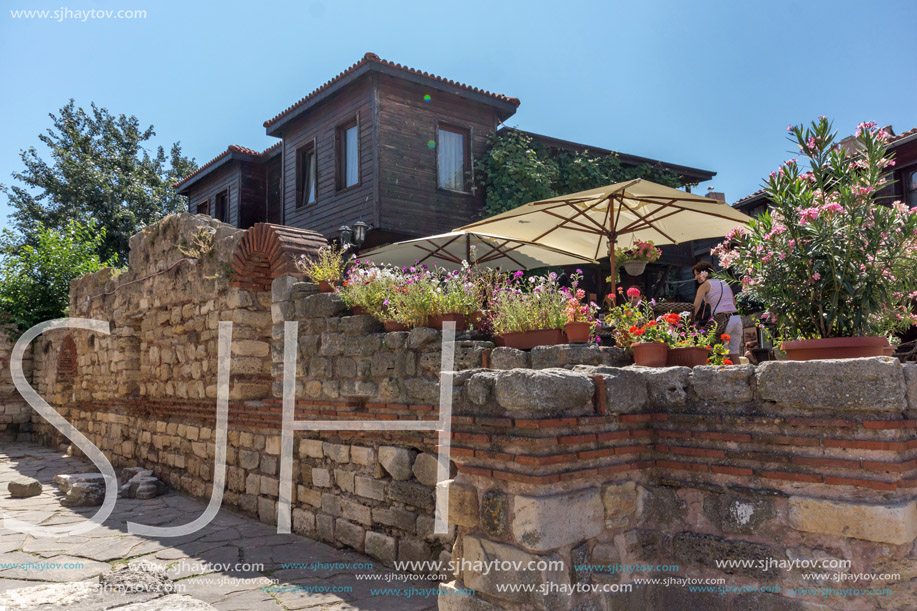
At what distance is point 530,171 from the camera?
42.4 feet

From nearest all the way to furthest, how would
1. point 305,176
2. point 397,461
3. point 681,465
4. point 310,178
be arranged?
1. point 681,465
2. point 397,461
3. point 310,178
4. point 305,176

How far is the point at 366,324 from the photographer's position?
505cm

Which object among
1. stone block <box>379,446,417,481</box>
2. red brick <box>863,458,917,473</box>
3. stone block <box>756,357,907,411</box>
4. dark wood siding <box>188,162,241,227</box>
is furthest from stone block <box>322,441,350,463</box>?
dark wood siding <box>188,162,241,227</box>

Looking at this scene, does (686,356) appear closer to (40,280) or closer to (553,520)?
(553,520)

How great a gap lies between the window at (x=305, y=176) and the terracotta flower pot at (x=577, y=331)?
1128cm

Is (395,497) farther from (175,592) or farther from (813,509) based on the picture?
(813,509)

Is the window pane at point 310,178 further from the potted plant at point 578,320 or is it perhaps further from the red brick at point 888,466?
the red brick at point 888,466

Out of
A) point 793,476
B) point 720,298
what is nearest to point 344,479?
point 793,476

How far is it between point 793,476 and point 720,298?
3.22 meters

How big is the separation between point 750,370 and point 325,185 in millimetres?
11803

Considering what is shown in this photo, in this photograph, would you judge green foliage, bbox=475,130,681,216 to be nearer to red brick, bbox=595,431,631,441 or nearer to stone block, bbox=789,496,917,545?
red brick, bbox=595,431,631,441

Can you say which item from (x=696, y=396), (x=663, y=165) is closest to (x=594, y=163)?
(x=663, y=165)

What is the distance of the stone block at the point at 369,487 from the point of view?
480cm

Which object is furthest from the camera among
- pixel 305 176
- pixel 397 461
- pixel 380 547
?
pixel 305 176
